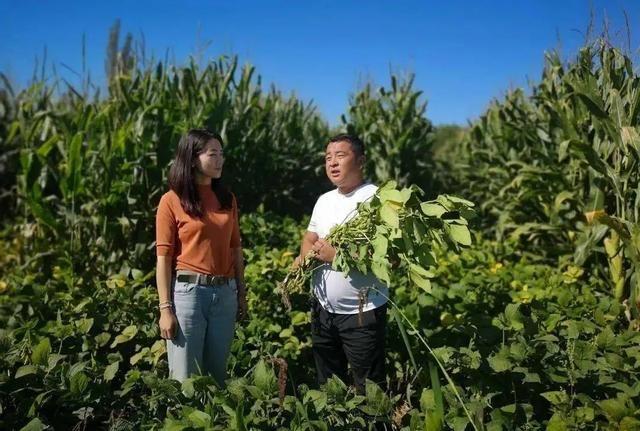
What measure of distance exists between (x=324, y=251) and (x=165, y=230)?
0.69m

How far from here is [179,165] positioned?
2.29 meters

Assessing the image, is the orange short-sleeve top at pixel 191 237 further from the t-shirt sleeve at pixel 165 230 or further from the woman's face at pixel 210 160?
the woman's face at pixel 210 160

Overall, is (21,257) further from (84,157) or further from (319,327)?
(319,327)

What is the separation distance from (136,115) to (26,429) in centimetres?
349

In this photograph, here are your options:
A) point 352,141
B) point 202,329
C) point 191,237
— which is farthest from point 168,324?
point 352,141

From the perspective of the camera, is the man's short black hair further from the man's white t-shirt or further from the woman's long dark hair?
the woman's long dark hair

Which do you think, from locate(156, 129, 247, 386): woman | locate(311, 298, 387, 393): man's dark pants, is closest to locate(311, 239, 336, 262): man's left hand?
locate(311, 298, 387, 393): man's dark pants

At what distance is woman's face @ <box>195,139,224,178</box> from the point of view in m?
2.27

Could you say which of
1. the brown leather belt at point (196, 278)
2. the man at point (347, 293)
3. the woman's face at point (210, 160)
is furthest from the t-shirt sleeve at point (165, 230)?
the man at point (347, 293)

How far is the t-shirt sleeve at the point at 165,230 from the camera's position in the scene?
2219 mm

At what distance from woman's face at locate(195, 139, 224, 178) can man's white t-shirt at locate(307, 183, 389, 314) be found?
21.0 inches

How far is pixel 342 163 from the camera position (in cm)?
235

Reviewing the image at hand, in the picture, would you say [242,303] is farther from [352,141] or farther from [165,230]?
[352,141]

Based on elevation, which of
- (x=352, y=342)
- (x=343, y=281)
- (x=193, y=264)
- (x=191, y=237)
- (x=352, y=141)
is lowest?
(x=352, y=342)
